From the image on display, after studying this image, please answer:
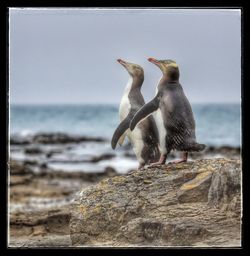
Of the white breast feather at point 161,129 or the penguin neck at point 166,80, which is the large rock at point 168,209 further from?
the penguin neck at point 166,80

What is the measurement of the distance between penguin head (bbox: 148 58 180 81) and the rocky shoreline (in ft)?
2.49

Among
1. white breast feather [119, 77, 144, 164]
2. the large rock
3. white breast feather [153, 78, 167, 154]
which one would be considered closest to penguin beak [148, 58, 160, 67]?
white breast feather [119, 77, 144, 164]

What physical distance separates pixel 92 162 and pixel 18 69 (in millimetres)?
1145

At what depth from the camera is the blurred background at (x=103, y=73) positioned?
7.57 m

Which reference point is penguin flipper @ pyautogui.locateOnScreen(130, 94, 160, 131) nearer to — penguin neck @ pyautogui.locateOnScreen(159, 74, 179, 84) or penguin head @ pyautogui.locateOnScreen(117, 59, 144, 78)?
penguin neck @ pyautogui.locateOnScreen(159, 74, 179, 84)

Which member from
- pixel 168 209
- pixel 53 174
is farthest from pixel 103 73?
pixel 168 209

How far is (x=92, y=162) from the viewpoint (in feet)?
25.6

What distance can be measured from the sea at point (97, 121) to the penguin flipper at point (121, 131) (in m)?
0.05

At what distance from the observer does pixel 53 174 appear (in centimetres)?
786

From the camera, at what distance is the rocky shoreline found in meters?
7.67

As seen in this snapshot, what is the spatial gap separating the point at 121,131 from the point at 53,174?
830 millimetres

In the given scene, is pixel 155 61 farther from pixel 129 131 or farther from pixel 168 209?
pixel 168 209

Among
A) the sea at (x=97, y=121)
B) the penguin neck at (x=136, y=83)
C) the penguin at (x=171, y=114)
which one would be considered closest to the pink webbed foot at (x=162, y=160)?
the penguin at (x=171, y=114)

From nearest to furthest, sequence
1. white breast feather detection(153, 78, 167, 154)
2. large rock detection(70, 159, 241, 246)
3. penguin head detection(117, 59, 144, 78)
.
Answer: large rock detection(70, 159, 241, 246) < white breast feather detection(153, 78, 167, 154) < penguin head detection(117, 59, 144, 78)
